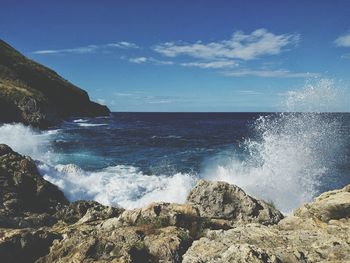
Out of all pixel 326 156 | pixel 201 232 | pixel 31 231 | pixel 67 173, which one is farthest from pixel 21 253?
pixel 326 156

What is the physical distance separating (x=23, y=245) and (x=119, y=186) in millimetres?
20829

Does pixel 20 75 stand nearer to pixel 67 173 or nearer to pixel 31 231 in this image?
pixel 67 173

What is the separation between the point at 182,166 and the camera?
42656 mm

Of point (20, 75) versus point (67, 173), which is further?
point (20, 75)

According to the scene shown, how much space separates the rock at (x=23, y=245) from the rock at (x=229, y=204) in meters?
7.31

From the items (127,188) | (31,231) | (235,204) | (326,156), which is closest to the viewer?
(31,231)

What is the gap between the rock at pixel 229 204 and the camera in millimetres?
15618

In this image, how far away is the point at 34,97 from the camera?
310ft

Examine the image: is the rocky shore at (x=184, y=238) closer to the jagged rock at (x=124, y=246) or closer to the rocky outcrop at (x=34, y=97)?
the jagged rock at (x=124, y=246)

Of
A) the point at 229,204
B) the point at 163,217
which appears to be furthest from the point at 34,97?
the point at 163,217

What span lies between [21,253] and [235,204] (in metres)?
9.49

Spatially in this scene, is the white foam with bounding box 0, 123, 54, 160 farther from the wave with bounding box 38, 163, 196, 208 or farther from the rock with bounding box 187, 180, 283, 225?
the rock with bounding box 187, 180, 283, 225

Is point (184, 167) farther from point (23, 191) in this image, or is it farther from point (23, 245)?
point (23, 245)

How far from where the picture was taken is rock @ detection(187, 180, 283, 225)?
15.6 metres
